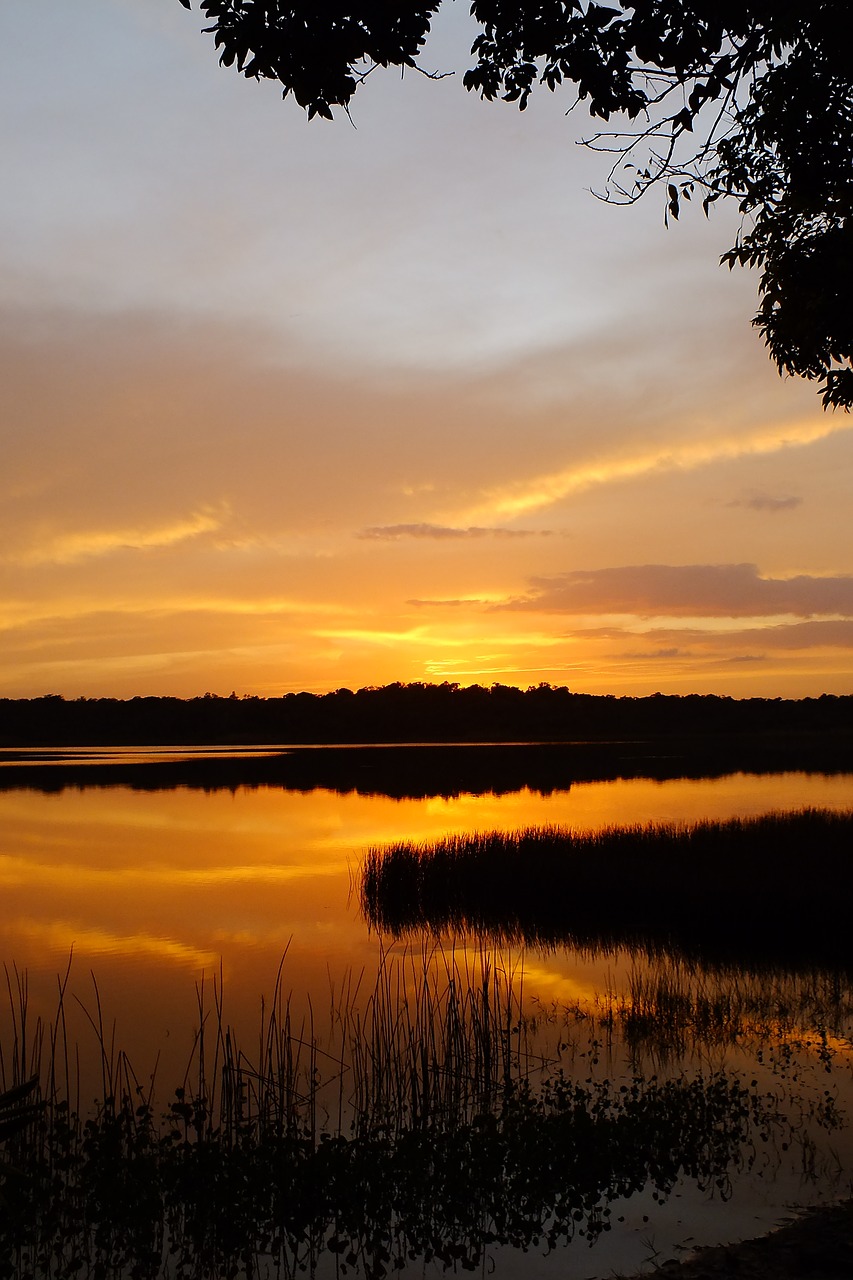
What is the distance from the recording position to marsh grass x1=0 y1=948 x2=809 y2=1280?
7867mm

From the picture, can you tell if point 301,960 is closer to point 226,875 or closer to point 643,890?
point 643,890

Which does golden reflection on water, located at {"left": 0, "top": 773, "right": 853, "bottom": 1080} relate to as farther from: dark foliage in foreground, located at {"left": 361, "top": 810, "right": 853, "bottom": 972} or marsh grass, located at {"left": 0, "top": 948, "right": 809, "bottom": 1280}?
marsh grass, located at {"left": 0, "top": 948, "right": 809, "bottom": 1280}

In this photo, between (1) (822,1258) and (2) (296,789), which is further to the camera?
(2) (296,789)

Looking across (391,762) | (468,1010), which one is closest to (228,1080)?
(468,1010)

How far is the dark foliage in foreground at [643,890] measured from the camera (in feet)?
63.8

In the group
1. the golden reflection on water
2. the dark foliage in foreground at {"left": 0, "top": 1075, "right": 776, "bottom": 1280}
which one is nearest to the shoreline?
the dark foliage in foreground at {"left": 0, "top": 1075, "right": 776, "bottom": 1280}

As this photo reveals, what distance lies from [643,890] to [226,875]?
14.9 metres

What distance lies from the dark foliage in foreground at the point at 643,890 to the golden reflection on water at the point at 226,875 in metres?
1.74

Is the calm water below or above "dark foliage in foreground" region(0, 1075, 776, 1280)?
below

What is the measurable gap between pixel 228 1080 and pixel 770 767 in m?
83.8

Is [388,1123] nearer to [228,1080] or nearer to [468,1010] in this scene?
[228,1080]

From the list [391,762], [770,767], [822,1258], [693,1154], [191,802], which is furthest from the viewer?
[391,762]

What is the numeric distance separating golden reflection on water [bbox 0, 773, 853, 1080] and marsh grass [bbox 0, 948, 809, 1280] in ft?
12.3

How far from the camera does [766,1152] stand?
946 cm
